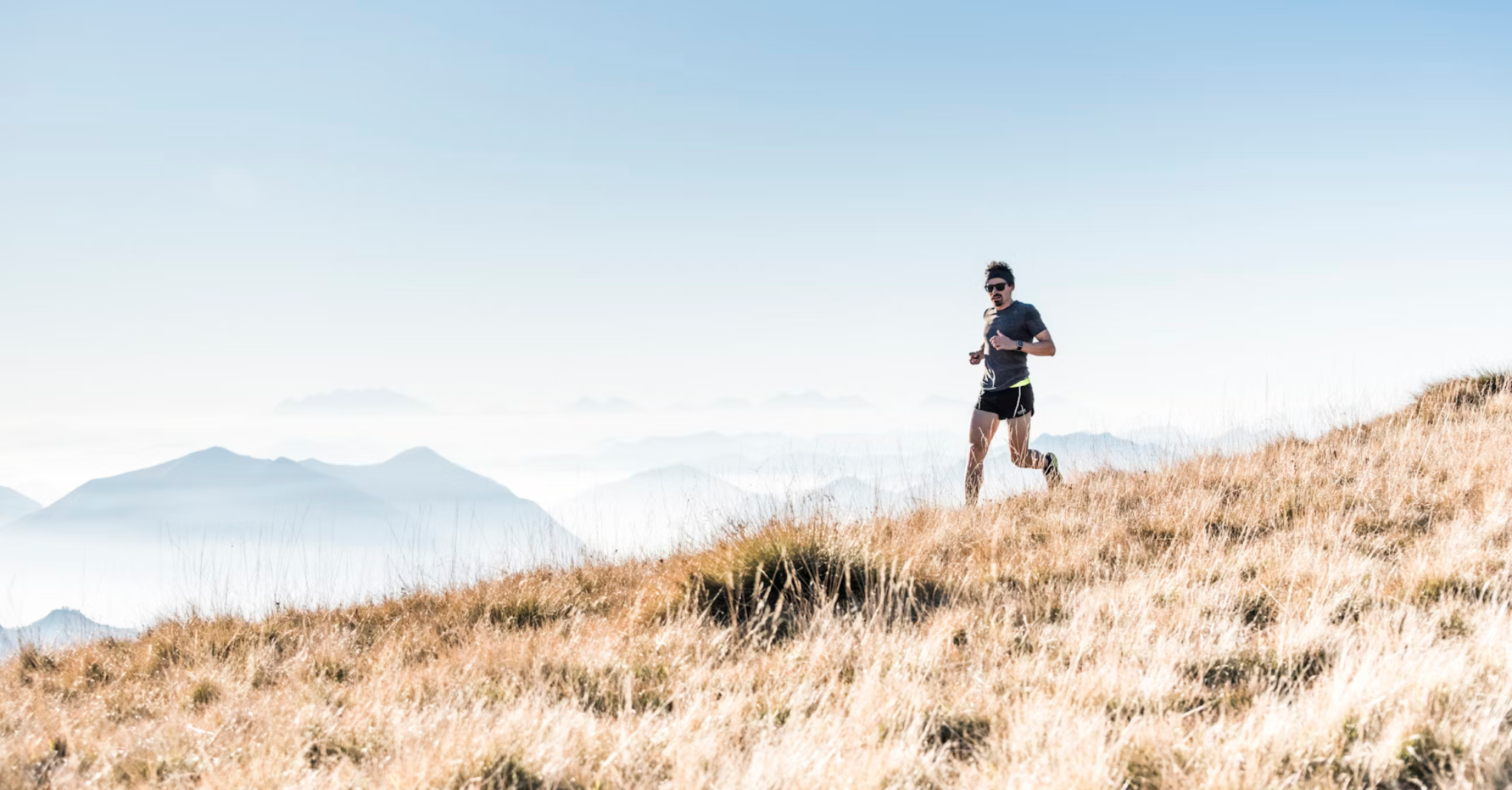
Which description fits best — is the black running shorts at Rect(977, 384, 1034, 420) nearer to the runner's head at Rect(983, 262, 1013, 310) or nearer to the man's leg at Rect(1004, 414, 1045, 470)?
the man's leg at Rect(1004, 414, 1045, 470)

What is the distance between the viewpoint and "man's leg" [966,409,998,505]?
823 centimetres

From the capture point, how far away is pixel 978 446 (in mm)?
8328

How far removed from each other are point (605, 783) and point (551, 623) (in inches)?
110

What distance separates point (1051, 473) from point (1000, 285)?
203cm

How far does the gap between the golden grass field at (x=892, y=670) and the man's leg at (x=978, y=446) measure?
1.25m

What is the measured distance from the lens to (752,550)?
5.58 m

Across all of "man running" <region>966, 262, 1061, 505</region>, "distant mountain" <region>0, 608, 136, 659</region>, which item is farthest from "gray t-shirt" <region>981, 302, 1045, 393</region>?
"distant mountain" <region>0, 608, 136, 659</region>

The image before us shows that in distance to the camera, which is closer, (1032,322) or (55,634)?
(55,634)

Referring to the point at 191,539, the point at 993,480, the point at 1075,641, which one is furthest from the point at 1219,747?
the point at 191,539

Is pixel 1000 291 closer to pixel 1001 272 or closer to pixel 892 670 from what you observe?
pixel 1001 272

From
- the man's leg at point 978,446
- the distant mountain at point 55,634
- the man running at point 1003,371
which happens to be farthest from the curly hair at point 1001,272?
the distant mountain at point 55,634

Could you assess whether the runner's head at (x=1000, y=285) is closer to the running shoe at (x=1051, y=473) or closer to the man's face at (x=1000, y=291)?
the man's face at (x=1000, y=291)

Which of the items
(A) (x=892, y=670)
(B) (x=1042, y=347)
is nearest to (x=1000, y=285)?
(B) (x=1042, y=347)

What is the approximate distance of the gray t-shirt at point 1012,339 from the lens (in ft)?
26.6
